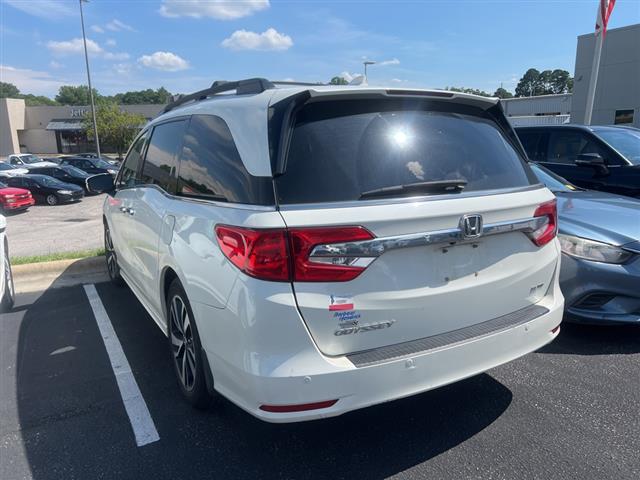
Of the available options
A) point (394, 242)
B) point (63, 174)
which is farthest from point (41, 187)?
point (394, 242)

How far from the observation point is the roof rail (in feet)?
9.00

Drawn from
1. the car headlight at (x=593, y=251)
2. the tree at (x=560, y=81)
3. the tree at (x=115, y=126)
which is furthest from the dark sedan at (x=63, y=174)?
the tree at (x=560, y=81)

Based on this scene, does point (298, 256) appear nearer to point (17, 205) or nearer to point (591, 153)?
point (591, 153)

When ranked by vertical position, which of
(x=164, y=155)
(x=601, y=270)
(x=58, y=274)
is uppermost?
(x=164, y=155)

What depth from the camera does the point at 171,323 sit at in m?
3.24

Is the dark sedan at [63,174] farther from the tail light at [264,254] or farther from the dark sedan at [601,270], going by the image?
the tail light at [264,254]

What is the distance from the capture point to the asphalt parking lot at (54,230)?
897cm

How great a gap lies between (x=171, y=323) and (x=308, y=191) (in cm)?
159

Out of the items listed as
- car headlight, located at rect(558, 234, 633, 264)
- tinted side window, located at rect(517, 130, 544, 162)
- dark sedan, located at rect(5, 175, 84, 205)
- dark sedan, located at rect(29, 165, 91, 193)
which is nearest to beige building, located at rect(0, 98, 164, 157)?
dark sedan, located at rect(29, 165, 91, 193)

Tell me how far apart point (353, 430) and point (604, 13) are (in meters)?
12.3

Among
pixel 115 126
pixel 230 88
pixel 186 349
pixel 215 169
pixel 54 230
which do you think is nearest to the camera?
pixel 215 169

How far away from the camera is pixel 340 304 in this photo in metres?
2.15

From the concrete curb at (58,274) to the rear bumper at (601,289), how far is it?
5.29m

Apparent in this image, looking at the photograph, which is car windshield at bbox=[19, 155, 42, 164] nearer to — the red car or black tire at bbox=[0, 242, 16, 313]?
the red car
